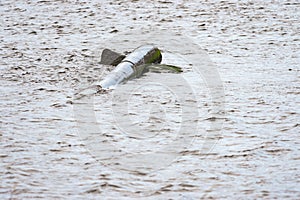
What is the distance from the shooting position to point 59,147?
602cm

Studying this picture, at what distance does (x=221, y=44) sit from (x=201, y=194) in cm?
494

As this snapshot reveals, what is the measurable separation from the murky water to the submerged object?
149mm

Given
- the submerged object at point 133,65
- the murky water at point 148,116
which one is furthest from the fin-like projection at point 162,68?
the murky water at point 148,116

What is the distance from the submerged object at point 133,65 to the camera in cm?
781

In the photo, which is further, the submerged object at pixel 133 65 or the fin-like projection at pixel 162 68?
the fin-like projection at pixel 162 68

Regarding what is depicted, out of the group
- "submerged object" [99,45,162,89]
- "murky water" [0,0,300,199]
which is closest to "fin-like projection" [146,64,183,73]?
"submerged object" [99,45,162,89]

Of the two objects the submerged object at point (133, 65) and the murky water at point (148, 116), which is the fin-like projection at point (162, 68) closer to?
the submerged object at point (133, 65)

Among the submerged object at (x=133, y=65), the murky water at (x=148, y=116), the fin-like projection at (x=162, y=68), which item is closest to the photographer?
the murky water at (x=148, y=116)

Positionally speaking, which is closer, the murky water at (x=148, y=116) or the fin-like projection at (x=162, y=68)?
the murky water at (x=148, y=116)

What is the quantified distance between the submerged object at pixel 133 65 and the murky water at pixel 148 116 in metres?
0.15

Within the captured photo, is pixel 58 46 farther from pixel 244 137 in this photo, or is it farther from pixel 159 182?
pixel 159 182

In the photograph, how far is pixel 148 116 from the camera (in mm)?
6855

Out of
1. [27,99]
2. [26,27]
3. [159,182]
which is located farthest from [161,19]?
[159,182]

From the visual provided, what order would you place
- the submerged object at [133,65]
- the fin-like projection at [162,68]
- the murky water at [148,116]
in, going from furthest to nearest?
the fin-like projection at [162,68], the submerged object at [133,65], the murky water at [148,116]
